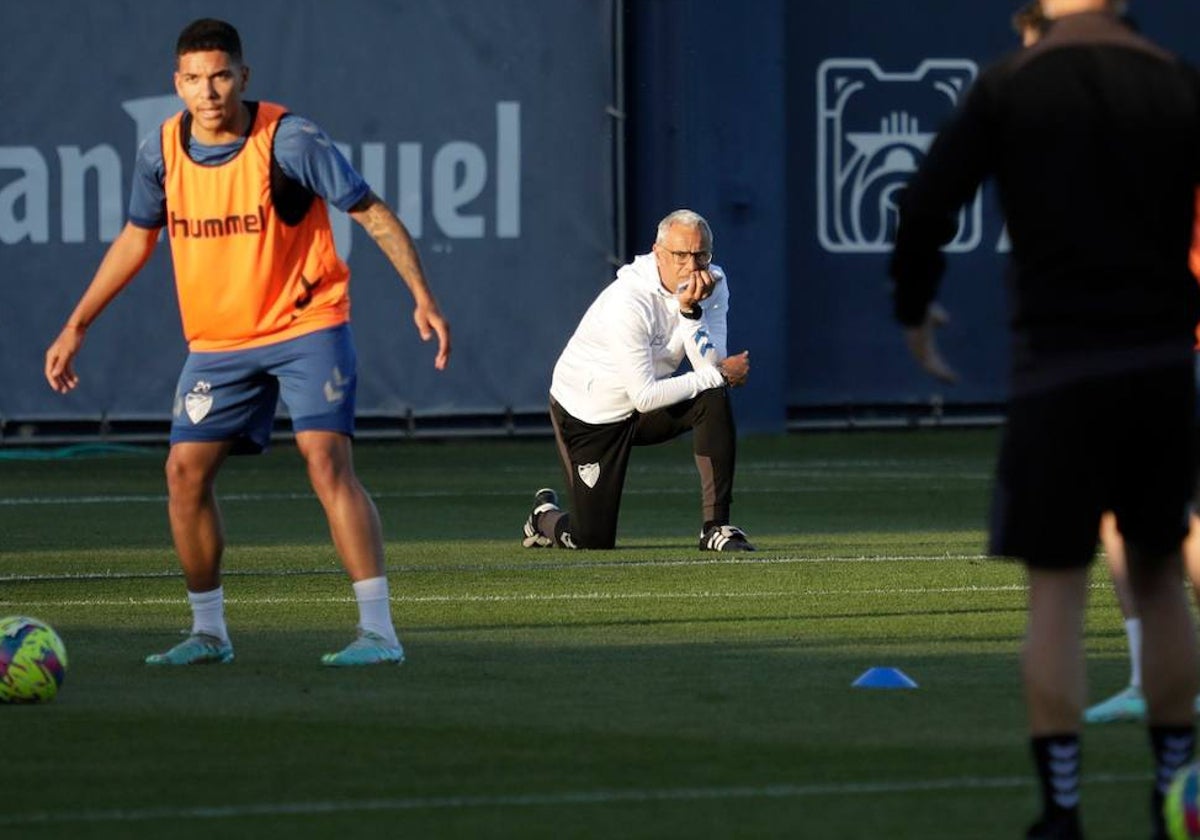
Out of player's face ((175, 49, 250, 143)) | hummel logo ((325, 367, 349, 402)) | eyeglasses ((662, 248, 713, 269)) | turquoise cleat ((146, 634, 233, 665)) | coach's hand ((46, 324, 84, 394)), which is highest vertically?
player's face ((175, 49, 250, 143))

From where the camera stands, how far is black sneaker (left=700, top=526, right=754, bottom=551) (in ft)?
43.4

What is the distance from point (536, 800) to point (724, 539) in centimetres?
680

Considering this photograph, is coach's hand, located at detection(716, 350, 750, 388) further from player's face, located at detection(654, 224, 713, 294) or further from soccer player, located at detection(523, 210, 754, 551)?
player's face, located at detection(654, 224, 713, 294)

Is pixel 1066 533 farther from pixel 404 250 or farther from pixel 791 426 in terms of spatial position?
pixel 791 426

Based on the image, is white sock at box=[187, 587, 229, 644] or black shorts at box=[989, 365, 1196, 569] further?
white sock at box=[187, 587, 229, 644]

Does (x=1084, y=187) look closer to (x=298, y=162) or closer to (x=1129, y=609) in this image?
(x=1129, y=609)

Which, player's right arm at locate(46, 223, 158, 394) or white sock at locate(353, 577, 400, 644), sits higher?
player's right arm at locate(46, 223, 158, 394)

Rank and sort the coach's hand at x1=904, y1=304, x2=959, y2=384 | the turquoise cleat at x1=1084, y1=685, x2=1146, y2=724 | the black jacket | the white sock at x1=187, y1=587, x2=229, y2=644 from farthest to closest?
the white sock at x1=187, y1=587, x2=229, y2=644 → the turquoise cleat at x1=1084, y1=685, x2=1146, y2=724 → the coach's hand at x1=904, y1=304, x2=959, y2=384 → the black jacket

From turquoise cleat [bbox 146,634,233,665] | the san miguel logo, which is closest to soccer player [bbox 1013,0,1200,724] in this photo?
turquoise cleat [bbox 146,634,233,665]

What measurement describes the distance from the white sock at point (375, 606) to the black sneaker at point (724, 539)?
4.31 m

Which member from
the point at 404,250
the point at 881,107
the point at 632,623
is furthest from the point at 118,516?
the point at 881,107

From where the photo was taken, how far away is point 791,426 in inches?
910

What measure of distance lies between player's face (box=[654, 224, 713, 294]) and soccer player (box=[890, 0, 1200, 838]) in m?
7.44

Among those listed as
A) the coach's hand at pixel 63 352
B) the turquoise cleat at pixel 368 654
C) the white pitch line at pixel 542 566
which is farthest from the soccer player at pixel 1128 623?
the white pitch line at pixel 542 566
